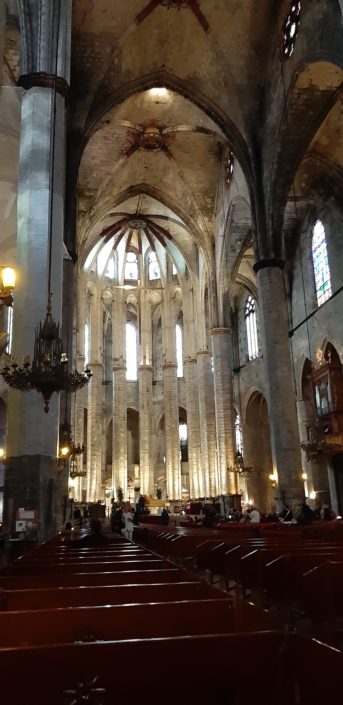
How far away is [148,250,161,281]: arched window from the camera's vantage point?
4006 cm

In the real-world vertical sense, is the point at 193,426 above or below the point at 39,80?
below

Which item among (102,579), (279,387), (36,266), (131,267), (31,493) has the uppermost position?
(131,267)

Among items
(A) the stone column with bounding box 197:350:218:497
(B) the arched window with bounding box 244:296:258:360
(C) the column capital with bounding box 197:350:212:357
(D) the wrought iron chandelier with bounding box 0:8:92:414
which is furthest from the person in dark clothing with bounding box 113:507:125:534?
(C) the column capital with bounding box 197:350:212:357

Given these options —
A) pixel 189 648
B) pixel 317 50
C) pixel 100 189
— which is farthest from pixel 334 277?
pixel 189 648

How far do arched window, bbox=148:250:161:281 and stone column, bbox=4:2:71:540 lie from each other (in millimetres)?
25389

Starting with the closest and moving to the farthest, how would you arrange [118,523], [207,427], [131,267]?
[118,523], [207,427], [131,267]

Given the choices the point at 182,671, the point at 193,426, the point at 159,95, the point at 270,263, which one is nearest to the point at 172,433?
the point at 193,426

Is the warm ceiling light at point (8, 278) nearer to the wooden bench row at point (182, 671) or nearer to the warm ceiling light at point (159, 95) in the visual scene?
the wooden bench row at point (182, 671)

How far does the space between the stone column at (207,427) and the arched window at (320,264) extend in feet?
33.2

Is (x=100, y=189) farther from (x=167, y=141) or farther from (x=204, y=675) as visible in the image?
(x=204, y=675)

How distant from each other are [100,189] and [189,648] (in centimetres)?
2786

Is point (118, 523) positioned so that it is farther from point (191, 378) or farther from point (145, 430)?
point (145, 430)

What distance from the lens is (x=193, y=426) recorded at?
114 feet

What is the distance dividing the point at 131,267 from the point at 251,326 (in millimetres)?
12075
